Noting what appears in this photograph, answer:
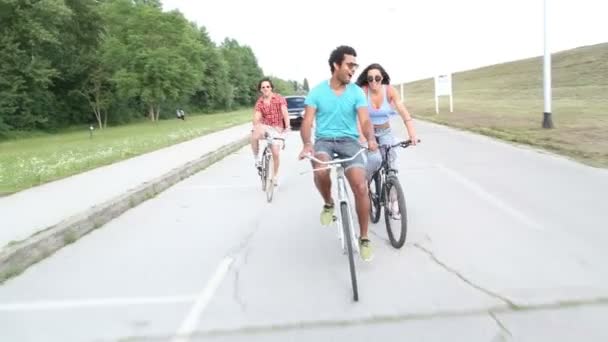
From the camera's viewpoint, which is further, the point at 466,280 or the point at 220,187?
→ the point at 220,187

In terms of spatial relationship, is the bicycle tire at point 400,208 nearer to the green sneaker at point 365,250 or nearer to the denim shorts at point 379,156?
the denim shorts at point 379,156

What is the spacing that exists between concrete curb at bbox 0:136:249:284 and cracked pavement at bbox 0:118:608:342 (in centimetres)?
14

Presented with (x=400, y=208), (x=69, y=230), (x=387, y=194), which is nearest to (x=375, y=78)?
(x=387, y=194)

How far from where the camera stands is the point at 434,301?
4309mm

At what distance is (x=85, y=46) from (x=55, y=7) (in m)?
15.2

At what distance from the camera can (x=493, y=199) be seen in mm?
8094

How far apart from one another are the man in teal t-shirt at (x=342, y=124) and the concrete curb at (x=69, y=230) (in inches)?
123

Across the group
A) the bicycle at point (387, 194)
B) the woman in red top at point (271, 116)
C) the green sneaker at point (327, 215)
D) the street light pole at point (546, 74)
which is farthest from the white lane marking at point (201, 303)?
the street light pole at point (546, 74)

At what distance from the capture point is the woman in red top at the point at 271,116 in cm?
970

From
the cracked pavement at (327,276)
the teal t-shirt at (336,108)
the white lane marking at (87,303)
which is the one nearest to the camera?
the cracked pavement at (327,276)

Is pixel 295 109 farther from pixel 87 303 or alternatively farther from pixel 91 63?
pixel 91 63

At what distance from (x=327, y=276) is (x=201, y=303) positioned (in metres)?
1.12

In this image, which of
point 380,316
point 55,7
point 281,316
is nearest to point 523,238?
point 380,316

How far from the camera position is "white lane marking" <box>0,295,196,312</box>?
15.1 feet
